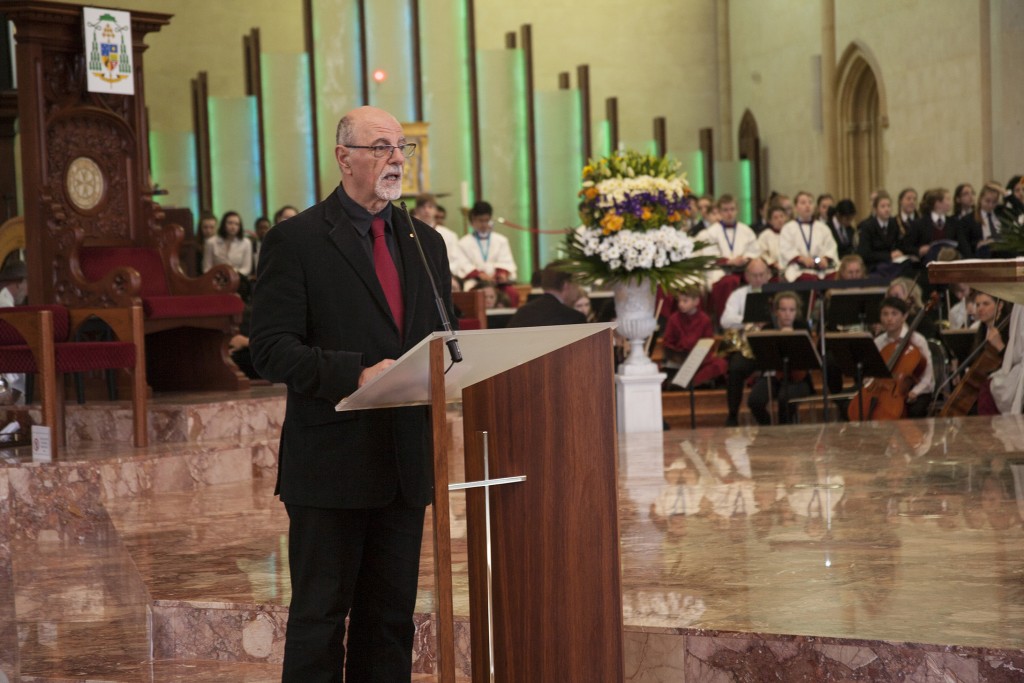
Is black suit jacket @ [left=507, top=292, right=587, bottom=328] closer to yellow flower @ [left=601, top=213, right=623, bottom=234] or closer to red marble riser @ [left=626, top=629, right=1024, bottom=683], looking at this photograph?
yellow flower @ [left=601, top=213, right=623, bottom=234]

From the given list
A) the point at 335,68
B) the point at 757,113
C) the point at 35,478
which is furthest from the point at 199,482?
the point at 757,113

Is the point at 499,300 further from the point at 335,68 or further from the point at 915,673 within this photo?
the point at 915,673

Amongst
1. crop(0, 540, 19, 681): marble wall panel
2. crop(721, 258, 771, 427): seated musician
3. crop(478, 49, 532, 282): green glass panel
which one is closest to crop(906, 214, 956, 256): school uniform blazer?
crop(721, 258, 771, 427): seated musician

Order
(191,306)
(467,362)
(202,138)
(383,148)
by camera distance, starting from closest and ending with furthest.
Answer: (467,362), (383,148), (191,306), (202,138)

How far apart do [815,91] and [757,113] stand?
5.95ft

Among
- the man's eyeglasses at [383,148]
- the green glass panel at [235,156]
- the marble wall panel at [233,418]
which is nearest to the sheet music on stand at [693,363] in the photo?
the marble wall panel at [233,418]

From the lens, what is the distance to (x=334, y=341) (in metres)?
2.75

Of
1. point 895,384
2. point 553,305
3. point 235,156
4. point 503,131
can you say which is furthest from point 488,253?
point 553,305

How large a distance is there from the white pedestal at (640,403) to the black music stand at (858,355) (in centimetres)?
101

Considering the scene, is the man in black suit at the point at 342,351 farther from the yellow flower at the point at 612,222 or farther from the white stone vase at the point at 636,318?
the white stone vase at the point at 636,318

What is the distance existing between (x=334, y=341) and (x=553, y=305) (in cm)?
422

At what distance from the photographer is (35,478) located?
5562 millimetres

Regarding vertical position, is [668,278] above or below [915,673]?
above

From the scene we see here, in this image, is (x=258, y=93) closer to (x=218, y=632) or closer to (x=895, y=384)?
(x=895, y=384)
